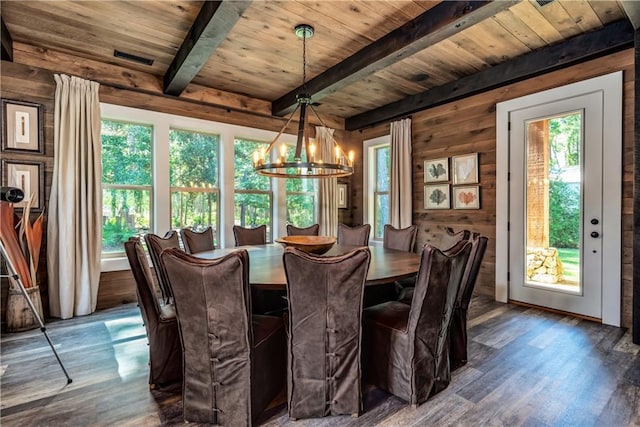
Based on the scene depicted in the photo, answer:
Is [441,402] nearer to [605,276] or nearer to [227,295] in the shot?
[227,295]

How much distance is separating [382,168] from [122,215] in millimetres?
3877

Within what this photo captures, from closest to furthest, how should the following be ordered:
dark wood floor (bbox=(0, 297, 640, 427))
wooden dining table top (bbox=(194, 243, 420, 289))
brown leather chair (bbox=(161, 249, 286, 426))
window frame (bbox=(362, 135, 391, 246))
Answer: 1. brown leather chair (bbox=(161, 249, 286, 426))
2. dark wood floor (bbox=(0, 297, 640, 427))
3. wooden dining table top (bbox=(194, 243, 420, 289))
4. window frame (bbox=(362, 135, 391, 246))

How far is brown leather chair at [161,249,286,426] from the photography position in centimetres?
153

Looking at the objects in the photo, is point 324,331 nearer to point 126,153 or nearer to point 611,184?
point 611,184

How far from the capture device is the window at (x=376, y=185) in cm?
541

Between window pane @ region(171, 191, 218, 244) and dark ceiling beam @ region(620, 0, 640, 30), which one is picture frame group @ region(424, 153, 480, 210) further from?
window pane @ region(171, 191, 218, 244)

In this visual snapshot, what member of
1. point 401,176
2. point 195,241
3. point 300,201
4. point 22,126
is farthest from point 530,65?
point 22,126

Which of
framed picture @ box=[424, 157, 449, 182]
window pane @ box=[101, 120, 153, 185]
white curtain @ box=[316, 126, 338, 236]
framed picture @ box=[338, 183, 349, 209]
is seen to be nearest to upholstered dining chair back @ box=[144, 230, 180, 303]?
window pane @ box=[101, 120, 153, 185]

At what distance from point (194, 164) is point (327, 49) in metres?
2.27

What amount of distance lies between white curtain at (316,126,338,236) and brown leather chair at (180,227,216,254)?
2055 millimetres

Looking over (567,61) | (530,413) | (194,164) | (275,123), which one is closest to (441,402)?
(530,413)

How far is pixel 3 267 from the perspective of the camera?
302 centimetres

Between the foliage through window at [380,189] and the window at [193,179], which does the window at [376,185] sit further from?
the window at [193,179]

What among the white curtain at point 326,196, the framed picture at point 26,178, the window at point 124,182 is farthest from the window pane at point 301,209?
the framed picture at point 26,178
